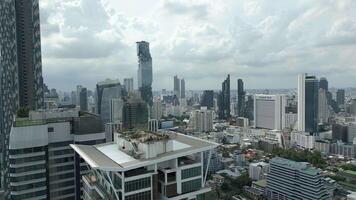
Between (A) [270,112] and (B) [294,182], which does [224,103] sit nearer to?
(A) [270,112]

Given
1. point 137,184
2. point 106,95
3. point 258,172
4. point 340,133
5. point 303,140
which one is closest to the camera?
point 137,184

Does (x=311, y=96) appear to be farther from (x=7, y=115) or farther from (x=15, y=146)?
(x=15, y=146)

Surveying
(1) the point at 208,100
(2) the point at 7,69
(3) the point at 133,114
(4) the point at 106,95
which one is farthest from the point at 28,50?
(1) the point at 208,100

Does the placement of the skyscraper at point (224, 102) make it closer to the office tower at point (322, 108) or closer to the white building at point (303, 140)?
the office tower at point (322, 108)

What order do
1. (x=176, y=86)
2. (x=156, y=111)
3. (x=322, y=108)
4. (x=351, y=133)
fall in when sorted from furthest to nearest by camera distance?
(x=176, y=86), (x=322, y=108), (x=156, y=111), (x=351, y=133)

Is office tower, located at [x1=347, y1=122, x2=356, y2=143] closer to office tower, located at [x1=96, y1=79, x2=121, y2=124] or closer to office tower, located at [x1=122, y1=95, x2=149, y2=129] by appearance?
office tower, located at [x1=122, y1=95, x2=149, y2=129]

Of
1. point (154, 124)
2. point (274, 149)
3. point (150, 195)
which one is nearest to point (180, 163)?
point (150, 195)

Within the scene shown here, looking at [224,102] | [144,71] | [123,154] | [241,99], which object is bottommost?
[123,154]

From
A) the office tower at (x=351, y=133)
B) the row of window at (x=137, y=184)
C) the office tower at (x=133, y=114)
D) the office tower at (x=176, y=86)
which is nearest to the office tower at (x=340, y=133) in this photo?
the office tower at (x=351, y=133)
